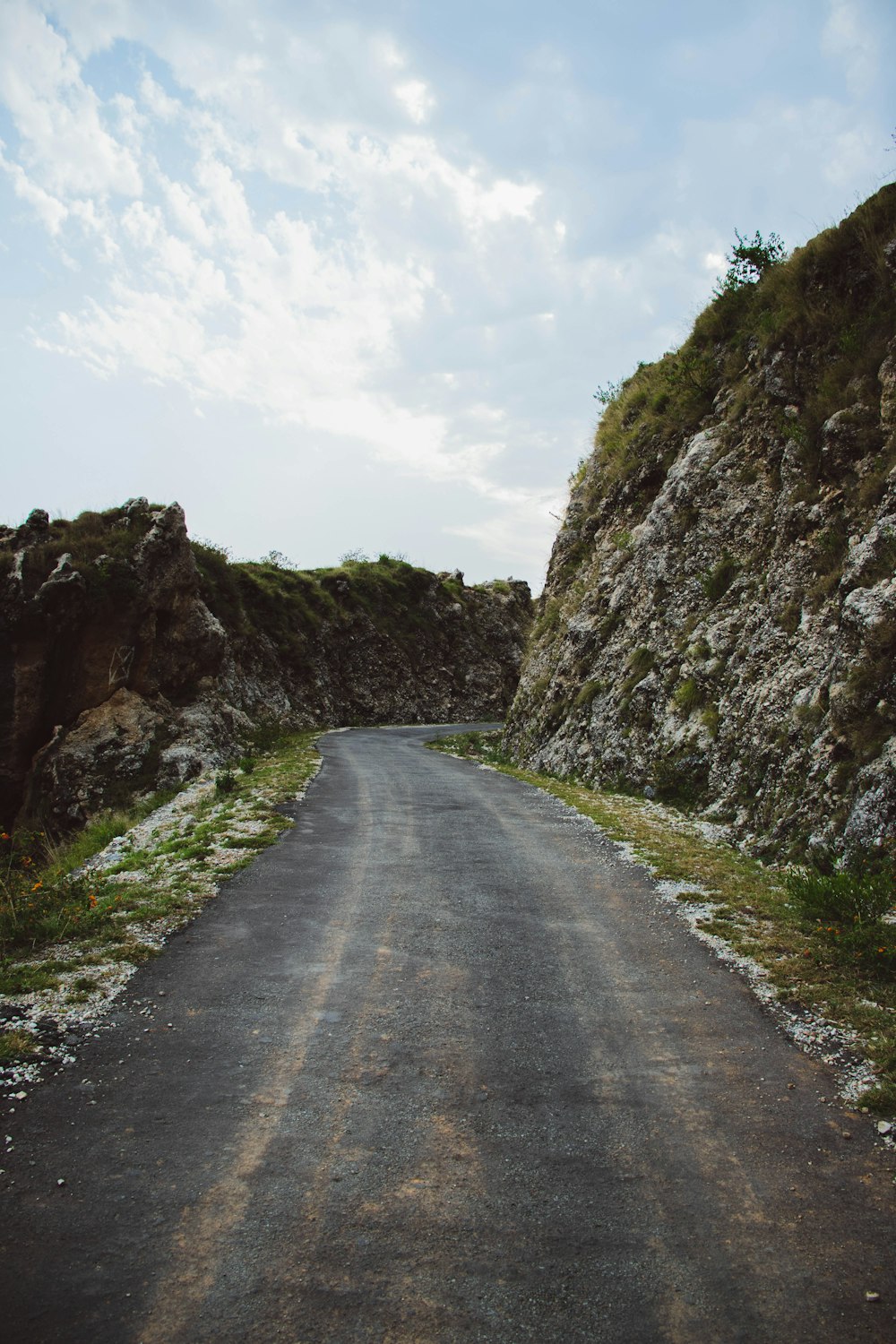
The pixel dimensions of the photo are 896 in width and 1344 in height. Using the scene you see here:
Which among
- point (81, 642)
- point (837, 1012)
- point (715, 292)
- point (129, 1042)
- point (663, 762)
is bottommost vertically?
point (129, 1042)

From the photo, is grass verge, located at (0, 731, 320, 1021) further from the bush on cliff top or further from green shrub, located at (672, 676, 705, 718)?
the bush on cliff top

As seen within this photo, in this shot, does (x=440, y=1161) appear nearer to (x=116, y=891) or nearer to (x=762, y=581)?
(x=116, y=891)

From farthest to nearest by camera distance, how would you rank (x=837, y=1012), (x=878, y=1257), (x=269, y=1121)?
(x=837, y=1012)
(x=269, y=1121)
(x=878, y=1257)

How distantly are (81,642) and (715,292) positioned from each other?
24.2m

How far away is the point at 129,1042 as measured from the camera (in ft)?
18.6

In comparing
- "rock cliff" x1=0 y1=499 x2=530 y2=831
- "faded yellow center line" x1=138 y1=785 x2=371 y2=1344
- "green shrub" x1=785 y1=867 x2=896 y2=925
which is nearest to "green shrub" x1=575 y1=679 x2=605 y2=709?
"rock cliff" x1=0 y1=499 x2=530 y2=831

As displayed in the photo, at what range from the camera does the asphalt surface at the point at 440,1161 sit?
3.38 metres

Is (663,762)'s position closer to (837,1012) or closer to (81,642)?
→ (837,1012)

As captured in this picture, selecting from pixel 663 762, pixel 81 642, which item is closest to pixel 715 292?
pixel 663 762

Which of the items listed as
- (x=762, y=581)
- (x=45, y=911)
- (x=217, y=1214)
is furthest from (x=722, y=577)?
(x=217, y=1214)

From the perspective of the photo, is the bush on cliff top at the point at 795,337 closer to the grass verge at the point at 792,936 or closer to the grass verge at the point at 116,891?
the grass verge at the point at 792,936

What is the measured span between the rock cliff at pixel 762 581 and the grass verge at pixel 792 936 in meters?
1.16

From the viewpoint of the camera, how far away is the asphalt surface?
338 centimetres

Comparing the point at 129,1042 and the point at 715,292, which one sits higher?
the point at 715,292
